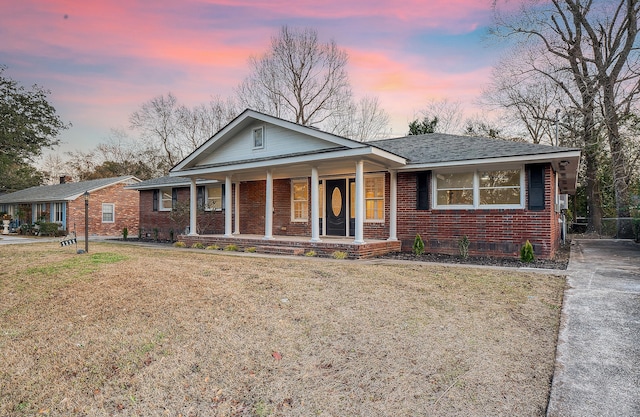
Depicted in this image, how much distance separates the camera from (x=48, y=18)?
10.4 m

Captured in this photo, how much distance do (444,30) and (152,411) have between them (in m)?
13.5

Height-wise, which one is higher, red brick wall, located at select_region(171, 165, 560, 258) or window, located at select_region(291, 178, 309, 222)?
window, located at select_region(291, 178, 309, 222)

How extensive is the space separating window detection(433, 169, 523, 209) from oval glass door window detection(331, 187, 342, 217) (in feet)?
11.2

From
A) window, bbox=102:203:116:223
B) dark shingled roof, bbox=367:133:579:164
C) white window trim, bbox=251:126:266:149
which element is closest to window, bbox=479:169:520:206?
dark shingled roof, bbox=367:133:579:164

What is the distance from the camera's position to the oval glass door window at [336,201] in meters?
13.2

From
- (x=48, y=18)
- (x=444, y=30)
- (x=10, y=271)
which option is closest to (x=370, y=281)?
(x=10, y=271)

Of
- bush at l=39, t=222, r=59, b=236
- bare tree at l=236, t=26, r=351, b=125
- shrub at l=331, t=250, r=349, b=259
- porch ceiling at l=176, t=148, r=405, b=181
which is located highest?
bare tree at l=236, t=26, r=351, b=125

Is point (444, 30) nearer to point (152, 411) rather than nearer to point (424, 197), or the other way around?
point (424, 197)

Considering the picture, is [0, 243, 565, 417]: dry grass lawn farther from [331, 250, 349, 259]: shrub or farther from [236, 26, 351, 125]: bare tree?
[236, 26, 351, 125]: bare tree

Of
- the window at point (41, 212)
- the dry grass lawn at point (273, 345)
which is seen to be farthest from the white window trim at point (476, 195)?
the window at point (41, 212)

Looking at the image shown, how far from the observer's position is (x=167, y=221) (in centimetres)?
1822

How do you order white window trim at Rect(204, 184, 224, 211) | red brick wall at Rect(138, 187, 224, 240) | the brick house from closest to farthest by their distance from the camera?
1. the brick house
2. white window trim at Rect(204, 184, 224, 211)
3. red brick wall at Rect(138, 187, 224, 240)

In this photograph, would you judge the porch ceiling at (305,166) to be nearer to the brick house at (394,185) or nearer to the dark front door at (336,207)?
the brick house at (394,185)

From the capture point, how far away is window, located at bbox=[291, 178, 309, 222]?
1407 centimetres
